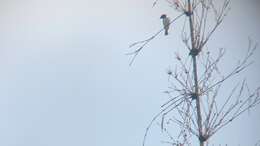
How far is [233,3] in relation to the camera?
3.09 m

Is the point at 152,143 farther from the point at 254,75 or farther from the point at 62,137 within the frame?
the point at 254,75

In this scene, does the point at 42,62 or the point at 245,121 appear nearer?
the point at 42,62

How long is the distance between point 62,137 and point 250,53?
1442 millimetres

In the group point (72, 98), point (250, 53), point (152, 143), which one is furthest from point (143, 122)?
point (250, 53)

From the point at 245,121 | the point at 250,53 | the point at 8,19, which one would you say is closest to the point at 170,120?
the point at 245,121

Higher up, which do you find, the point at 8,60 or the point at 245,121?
the point at 8,60

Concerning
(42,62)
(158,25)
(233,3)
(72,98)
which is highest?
(233,3)

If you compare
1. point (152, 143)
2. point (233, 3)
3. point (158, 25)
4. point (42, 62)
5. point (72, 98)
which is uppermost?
point (233, 3)

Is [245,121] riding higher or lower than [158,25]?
lower

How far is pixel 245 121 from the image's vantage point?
2998 mm

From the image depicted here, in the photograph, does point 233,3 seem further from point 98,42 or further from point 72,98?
point 72,98

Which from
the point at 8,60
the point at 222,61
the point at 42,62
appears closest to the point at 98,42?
the point at 42,62

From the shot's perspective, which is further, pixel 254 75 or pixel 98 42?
pixel 254 75

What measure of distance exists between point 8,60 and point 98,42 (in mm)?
600
